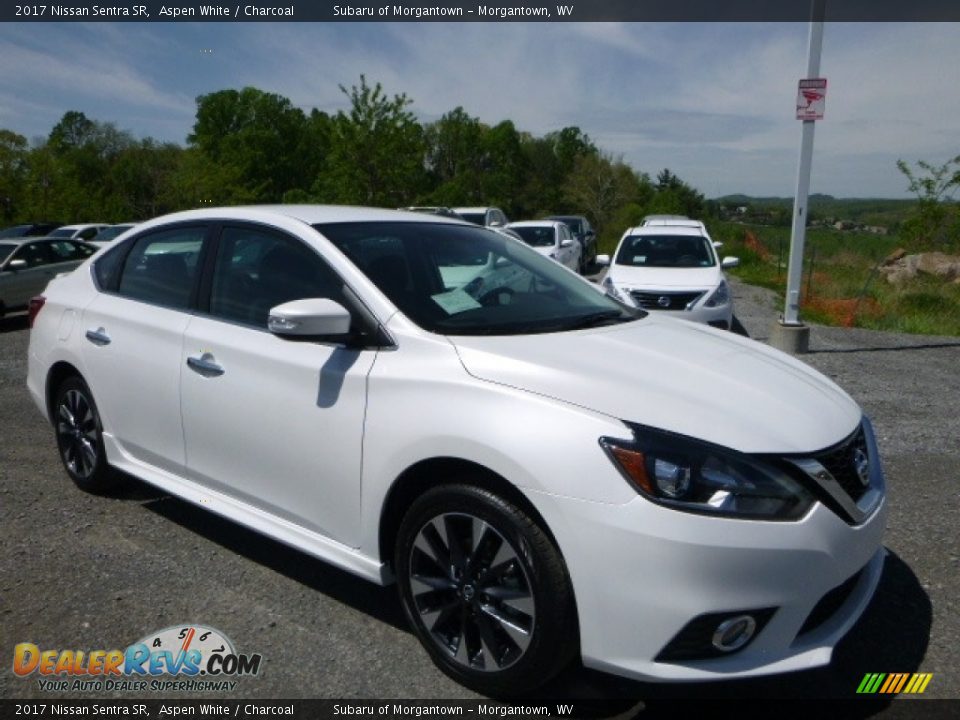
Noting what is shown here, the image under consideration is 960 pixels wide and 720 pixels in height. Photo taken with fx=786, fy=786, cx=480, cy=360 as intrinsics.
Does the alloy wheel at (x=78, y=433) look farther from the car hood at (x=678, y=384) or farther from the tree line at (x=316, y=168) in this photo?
the tree line at (x=316, y=168)

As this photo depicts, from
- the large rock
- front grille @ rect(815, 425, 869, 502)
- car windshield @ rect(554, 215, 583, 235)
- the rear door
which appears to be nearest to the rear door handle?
the rear door

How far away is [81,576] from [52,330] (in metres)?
1.66

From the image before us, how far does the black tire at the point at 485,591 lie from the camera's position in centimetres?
251

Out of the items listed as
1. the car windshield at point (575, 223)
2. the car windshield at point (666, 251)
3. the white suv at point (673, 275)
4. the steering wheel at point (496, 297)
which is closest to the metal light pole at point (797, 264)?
the white suv at point (673, 275)

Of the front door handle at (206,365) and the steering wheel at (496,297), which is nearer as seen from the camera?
the steering wheel at (496,297)

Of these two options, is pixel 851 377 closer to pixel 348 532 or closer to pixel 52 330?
pixel 348 532

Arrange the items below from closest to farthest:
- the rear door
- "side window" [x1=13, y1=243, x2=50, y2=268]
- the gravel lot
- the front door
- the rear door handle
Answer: the gravel lot, the front door, the rear door, the rear door handle, "side window" [x1=13, y1=243, x2=50, y2=268]

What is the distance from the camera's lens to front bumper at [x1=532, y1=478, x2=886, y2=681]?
7.58 ft

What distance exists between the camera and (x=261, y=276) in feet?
11.8

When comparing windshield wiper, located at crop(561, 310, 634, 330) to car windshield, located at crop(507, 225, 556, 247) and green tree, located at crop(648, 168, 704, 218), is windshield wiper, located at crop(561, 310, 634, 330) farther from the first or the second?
green tree, located at crop(648, 168, 704, 218)

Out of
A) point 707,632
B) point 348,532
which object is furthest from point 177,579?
point 707,632

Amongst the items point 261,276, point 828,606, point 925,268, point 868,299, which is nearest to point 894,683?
point 828,606

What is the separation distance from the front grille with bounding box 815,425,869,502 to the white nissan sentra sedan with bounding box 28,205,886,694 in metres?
0.01

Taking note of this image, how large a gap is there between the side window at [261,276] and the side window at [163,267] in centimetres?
24
